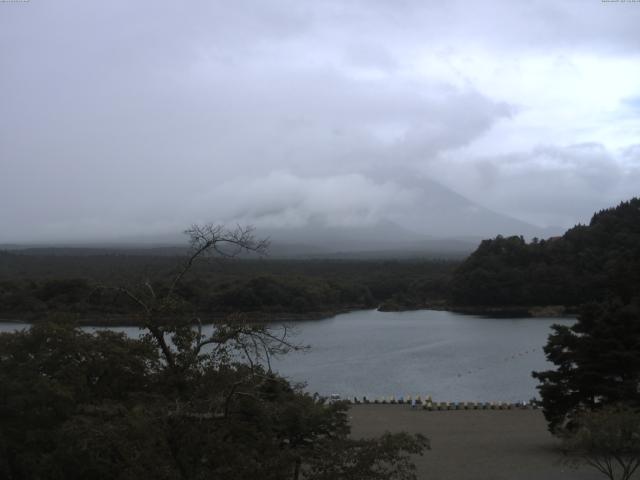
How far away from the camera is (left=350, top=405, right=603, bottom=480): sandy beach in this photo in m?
11.0

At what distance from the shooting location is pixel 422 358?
28.8 m

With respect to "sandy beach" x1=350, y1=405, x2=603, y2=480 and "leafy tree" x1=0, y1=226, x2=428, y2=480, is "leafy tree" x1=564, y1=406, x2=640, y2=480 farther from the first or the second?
→ "leafy tree" x1=0, y1=226, x2=428, y2=480

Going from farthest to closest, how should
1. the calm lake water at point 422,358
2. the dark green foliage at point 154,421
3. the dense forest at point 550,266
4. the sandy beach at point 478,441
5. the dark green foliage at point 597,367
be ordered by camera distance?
the dense forest at point 550,266, the calm lake water at point 422,358, the dark green foliage at point 597,367, the sandy beach at point 478,441, the dark green foliage at point 154,421

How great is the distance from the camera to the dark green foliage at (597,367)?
12125 mm

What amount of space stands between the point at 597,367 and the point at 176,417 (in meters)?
9.59

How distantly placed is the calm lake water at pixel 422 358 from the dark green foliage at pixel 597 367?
5973 mm

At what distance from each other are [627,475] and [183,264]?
6.54m

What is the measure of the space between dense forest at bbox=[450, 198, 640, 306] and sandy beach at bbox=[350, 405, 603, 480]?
28.7m

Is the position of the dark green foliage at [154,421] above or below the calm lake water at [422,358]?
above

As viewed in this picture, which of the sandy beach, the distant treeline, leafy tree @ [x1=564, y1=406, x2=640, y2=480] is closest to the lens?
leafy tree @ [x1=564, y1=406, x2=640, y2=480]

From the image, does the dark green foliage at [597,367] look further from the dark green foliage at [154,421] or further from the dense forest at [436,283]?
the dense forest at [436,283]

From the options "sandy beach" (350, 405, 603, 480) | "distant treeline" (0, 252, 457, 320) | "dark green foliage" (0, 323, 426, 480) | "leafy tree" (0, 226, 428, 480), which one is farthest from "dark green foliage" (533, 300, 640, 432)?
"distant treeline" (0, 252, 457, 320)

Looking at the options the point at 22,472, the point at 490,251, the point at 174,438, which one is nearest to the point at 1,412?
the point at 22,472

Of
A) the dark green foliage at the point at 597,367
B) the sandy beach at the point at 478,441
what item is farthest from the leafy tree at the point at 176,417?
the dark green foliage at the point at 597,367
